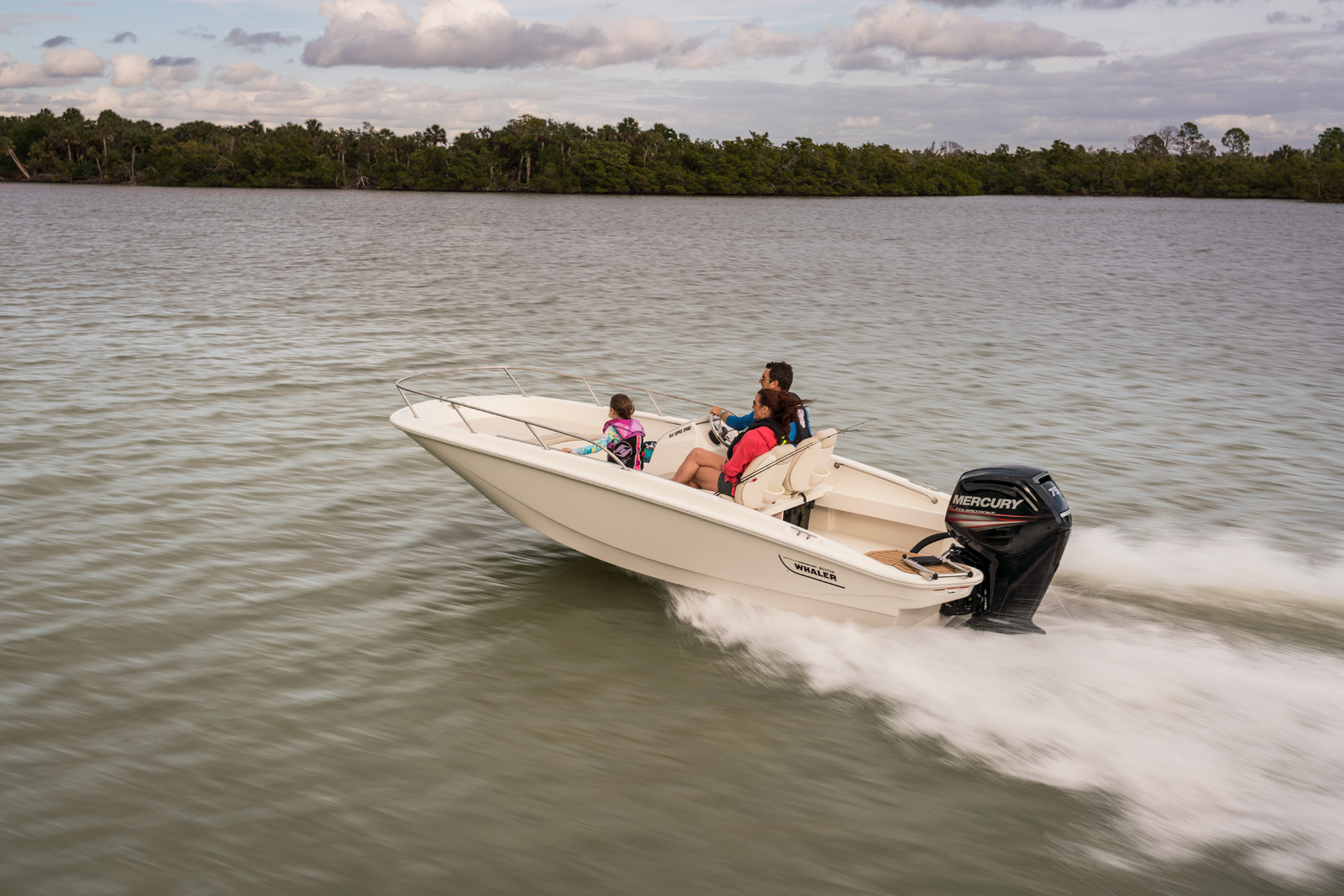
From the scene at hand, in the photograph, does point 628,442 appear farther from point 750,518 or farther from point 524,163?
point 524,163

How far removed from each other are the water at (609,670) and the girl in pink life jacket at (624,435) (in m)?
0.90

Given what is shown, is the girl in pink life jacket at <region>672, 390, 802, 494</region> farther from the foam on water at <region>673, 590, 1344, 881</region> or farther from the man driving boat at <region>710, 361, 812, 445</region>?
the foam on water at <region>673, 590, 1344, 881</region>

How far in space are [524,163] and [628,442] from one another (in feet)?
366

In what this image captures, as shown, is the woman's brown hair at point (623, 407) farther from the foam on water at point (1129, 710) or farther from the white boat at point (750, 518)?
the foam on water at point (1129, 710)

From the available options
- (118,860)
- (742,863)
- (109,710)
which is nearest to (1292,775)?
(742,863)

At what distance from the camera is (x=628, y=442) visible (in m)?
6.49

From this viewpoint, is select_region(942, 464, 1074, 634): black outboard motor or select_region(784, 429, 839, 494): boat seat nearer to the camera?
select_region(942, 464, 1074, 634): black outboard motor

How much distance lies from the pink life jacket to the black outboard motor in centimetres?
206

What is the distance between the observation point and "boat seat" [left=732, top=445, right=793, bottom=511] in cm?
593

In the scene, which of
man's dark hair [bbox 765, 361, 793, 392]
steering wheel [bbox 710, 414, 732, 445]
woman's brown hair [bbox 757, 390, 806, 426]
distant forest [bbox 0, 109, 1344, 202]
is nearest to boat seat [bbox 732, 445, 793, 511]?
woman's brown hair [bbox 757, 390, 806, 426]

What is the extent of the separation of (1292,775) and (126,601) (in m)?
6.50

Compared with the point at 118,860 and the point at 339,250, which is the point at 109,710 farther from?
the point at 339,250

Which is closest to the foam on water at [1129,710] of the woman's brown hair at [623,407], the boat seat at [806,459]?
the boat seat at [806,459]

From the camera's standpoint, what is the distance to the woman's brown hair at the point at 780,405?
6098 millimetres
